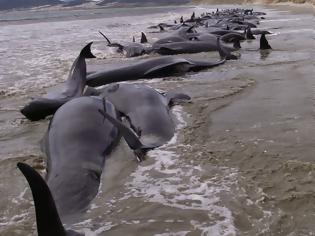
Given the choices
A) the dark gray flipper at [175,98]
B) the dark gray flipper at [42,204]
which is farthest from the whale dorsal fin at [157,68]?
the dark gray flipper at [42,204]

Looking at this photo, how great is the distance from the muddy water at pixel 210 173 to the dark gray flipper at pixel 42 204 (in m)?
0.51

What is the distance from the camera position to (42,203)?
2457 mm

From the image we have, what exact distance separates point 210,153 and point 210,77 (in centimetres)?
423

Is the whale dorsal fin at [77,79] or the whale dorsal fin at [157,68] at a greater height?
the whale dorsal fin at [77,79]

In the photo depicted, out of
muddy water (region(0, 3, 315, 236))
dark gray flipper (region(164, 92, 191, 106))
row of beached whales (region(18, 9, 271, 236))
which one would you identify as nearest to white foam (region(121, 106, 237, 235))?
muddy water (region(0, 3, 315, 236))

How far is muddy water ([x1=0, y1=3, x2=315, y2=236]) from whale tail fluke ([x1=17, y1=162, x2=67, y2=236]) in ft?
1.67

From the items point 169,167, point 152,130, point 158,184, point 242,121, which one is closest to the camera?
point 158,184

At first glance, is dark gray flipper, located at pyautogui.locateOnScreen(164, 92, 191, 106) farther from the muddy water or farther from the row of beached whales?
the muddy water

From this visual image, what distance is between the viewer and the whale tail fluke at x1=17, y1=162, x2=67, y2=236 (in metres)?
2.41

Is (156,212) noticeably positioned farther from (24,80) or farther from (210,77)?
(24,80)

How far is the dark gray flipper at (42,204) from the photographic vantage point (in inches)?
95.0

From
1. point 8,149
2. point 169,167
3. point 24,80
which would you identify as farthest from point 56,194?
point 24,80

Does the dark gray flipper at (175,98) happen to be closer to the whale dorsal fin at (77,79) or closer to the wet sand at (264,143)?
the wet sand at (264,143)

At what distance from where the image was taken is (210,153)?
4348 mm
